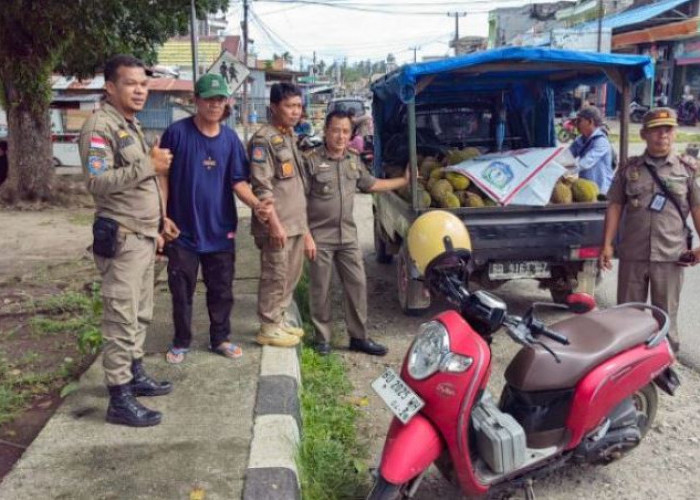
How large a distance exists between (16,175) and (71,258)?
458cm

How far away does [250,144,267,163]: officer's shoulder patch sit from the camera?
4012 mm

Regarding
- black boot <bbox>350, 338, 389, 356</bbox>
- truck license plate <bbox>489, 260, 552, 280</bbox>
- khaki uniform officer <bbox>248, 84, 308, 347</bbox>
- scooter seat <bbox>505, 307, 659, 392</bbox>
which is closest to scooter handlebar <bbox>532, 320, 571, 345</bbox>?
scooter seat <bbox>505, 307, 659, 392</bbox>

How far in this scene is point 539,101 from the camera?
→ 24.1 ft

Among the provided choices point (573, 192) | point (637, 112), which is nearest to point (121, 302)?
point (573, 192)

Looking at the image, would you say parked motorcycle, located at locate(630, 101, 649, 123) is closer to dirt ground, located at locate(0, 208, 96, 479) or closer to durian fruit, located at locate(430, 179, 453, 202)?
dirt ground, located at locate(0, 208, 96, 479)

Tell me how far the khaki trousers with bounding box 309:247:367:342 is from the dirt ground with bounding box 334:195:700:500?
31 centimetres

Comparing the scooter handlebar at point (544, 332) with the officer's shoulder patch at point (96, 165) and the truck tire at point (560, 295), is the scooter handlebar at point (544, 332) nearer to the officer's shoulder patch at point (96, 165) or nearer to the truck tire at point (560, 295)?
the officer's shoulder patch at point (96, 165)

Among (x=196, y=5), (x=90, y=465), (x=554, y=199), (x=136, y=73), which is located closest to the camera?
(x=90, y=465)

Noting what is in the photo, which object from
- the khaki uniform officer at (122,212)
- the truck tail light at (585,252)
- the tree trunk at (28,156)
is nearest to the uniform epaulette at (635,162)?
the truck tail light at (585,252)

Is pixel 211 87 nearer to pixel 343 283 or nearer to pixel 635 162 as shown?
pixel 343 283

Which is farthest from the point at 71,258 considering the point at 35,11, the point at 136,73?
the point at 136,73

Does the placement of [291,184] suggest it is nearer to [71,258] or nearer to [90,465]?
[90,465]

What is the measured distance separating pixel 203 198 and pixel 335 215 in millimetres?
1099

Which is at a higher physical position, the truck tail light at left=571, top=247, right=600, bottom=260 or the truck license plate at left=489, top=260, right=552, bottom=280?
the truck tail light at left=571, top=247, right=600, bottom=260
